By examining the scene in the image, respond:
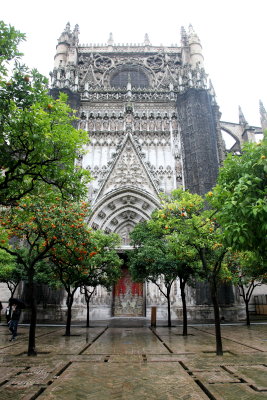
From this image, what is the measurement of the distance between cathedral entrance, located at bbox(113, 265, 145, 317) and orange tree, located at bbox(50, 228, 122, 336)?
6660mm

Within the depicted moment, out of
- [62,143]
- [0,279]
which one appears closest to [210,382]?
[62,143]

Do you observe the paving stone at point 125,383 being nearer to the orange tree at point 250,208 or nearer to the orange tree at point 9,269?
the orange tree at point 250,208

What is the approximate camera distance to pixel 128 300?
74.6 ft

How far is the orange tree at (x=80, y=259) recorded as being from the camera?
369 inches

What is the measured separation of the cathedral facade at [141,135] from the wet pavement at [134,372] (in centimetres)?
1126

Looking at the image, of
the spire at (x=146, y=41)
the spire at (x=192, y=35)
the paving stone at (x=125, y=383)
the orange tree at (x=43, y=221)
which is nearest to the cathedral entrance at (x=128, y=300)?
the orange tree at (x=43, y=221)

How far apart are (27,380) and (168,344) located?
5.50m

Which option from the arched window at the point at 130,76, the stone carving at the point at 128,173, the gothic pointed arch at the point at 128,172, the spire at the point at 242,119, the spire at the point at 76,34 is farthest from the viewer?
the spire at the point at 76,34

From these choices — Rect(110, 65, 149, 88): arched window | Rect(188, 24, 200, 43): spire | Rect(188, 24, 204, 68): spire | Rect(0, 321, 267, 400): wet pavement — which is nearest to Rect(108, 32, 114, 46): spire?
Rect(110, 65, 149, 88): arched window

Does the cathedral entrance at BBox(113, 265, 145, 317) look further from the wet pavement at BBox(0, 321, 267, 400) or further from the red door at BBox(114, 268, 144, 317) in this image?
the wet pavement at BBox(0, 321, 267, 400)

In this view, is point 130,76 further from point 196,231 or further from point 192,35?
point 196,231

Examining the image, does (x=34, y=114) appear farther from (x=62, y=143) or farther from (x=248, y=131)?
(x=248, y=131)

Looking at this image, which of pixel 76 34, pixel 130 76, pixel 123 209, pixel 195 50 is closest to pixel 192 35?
pixel 195 50

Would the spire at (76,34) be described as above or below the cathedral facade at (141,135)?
above
